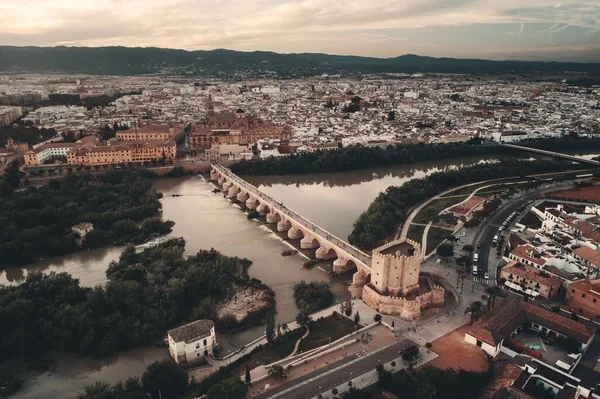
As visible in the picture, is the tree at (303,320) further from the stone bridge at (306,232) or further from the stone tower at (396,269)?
the stone bridge at (306,232)

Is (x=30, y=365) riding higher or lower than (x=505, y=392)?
lower

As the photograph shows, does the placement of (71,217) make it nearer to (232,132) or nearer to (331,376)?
(331,376)

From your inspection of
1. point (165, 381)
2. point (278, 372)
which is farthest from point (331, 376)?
point (165, 381)

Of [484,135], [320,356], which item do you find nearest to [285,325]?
[320,356]

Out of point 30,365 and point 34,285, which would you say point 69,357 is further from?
point 34,285

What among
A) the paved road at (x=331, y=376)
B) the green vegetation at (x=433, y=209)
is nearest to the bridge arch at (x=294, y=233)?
the green vegetation at (x=433, y=209)

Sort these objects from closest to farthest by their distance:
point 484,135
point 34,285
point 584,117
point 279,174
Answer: point 34,285
point 279,174
point 484,135
point 584,117
